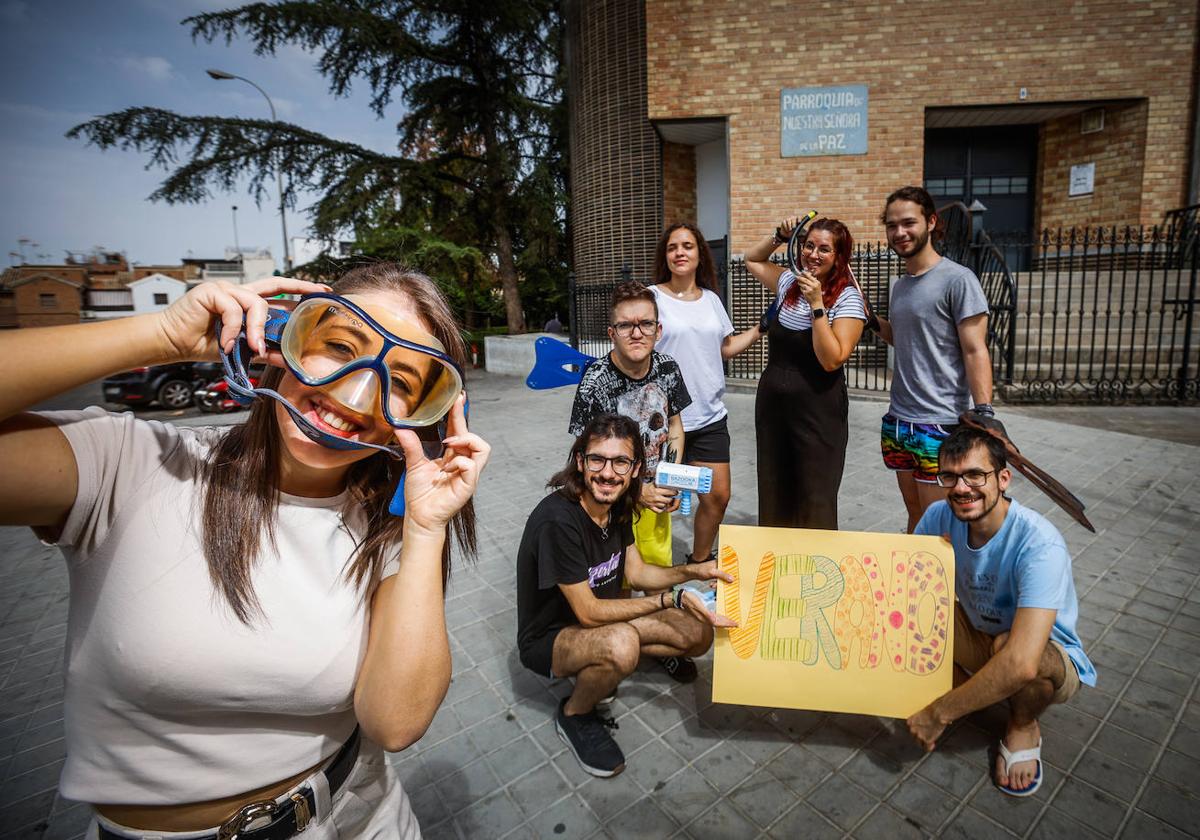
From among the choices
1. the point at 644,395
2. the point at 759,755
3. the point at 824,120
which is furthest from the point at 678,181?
the point at 759,755

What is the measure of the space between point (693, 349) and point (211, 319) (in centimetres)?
278

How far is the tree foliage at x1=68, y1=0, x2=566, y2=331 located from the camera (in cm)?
1437

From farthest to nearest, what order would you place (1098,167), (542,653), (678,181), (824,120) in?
1. (678,181)
2. (1098,167)
3. (824,120)
4. (542,653)

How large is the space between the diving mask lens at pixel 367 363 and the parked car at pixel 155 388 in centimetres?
1332

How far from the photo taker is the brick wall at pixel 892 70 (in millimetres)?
10945

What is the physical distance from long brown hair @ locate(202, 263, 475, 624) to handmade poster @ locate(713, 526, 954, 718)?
1.41m

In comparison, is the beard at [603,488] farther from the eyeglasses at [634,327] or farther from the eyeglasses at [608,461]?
the eyeglasses at [634,327]

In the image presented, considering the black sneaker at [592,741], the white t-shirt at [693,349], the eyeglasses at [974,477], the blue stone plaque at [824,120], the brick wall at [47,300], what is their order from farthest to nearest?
the brick wall at [47,300], the blue stone plaque at [824,120], the white t-shirt at [693,349], the black sneaker at [592,741], the eyeglasses at [974,477]

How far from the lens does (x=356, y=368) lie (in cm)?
113

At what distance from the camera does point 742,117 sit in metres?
11.6

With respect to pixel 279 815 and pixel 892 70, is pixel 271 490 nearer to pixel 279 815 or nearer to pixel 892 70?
pixel 279 815

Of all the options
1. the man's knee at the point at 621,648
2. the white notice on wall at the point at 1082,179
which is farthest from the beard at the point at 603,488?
the white notice on wall at the point at 1082,179

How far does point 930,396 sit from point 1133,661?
1.61m

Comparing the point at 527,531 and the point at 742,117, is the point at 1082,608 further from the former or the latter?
the point at 742,117
